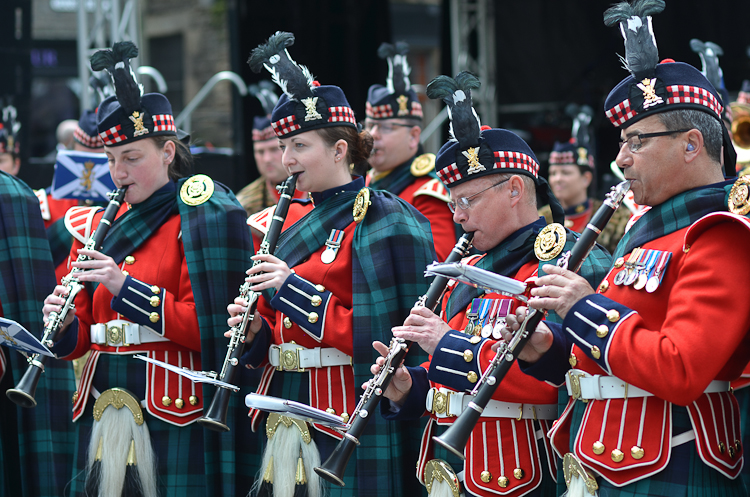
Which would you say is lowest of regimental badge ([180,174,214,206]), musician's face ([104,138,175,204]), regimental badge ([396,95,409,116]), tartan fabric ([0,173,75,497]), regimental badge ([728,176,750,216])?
tartan fabric ([0,173,75,497])

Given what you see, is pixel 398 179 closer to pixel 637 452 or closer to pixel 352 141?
pixel 352 141

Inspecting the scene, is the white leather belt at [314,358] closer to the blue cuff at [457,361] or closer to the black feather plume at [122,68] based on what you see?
the blue cuff at [457,361]

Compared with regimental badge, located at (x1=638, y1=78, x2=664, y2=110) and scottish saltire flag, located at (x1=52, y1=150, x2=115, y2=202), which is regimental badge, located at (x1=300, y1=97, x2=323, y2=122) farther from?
scottish saltire flag, located at (x1=52, y1=150, x2=115, y2=202)

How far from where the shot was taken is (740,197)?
255cm

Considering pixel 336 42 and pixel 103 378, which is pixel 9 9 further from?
pixel 103 378

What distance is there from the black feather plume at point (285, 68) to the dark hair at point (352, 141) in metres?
0.18

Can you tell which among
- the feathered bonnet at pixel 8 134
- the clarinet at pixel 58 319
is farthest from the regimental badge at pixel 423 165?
the feathered bonnet at pixel 8 134

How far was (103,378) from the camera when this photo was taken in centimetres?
412

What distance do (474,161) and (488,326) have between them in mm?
592

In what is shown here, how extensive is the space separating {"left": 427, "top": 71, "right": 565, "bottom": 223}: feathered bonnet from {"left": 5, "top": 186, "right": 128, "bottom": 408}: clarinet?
161 cm

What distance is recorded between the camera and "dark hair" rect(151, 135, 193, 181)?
4375mm

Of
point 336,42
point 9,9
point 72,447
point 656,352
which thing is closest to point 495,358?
point 656,352

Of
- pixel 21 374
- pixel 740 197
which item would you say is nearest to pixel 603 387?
pixel 740 197

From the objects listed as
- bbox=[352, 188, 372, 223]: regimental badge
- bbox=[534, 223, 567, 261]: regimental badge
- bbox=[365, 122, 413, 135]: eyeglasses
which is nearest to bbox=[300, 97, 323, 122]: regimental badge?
bbox=[352, 188, 372, 223]: regimental badge
